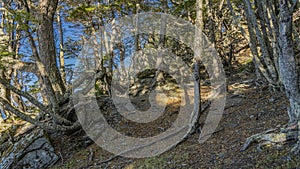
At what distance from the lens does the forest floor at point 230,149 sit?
333 centimetres

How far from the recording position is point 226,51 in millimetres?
14758

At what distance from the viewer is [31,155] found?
6.23 meters

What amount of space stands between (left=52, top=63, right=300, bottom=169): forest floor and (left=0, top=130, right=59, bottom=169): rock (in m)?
0.33

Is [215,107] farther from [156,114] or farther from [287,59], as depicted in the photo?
[287,59]

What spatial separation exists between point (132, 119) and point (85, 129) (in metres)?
1.81

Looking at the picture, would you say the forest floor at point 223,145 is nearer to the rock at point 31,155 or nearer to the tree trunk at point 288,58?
the rock at point 31,155

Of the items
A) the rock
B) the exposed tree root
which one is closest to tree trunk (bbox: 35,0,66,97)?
the rock

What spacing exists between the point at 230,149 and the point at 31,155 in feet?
18.0

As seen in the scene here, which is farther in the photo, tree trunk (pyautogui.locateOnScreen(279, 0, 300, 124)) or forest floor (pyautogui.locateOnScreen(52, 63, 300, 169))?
forest floor (pyautogui.locateOnScreen(52, 63, 300, 169))

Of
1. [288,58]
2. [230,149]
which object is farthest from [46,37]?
[288,58]

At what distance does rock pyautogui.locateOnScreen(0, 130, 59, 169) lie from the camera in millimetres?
6059

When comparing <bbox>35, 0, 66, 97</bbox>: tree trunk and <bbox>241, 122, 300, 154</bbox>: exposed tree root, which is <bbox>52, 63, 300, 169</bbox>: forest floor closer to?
<bbox>241, 122, 300, 154</bbox>: exposed tree root

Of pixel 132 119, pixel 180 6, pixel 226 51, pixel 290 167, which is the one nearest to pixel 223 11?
pixel 226 51

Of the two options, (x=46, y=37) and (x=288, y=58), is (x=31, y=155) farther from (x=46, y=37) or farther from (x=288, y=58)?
(x=288, y=58)
